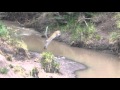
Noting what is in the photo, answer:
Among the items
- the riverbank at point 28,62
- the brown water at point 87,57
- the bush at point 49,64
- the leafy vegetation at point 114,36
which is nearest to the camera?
the riverbank at point 28,62

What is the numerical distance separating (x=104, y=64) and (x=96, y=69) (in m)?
1.05

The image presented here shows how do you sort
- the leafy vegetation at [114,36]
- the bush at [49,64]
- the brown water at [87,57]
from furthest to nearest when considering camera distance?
the leafy vegetation at [114,36] → the brown water at [87,57] → the bush at [49,64]

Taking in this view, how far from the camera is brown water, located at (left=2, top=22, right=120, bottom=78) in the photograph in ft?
33.4

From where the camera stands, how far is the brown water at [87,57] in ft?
33.4

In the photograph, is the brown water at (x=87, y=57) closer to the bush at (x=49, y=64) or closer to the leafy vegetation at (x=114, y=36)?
the leafy vegetation at (x=114, y=36)

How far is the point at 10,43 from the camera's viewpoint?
34.4ft

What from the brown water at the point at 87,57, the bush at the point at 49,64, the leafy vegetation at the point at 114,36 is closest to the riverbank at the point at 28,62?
the bush at the point at 49,64

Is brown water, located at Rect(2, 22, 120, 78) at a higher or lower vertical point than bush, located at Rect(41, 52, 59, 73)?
higher

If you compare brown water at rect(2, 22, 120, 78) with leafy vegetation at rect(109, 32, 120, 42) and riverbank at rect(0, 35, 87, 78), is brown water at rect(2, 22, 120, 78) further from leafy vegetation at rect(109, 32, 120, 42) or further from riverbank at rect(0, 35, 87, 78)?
leafy vegetation at rect(109, 32, 120, 42)

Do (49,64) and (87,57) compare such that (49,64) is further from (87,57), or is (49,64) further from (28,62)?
(87,57)

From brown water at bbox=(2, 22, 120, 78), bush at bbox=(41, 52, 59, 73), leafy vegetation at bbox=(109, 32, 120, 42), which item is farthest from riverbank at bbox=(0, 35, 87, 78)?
leafy vegetation at bbox=(109, 32, 120, 42)

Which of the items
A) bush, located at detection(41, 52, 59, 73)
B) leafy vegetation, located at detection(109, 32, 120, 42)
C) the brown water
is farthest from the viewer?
leafy vegetation, located at detection(109, 32, 120, 42)
